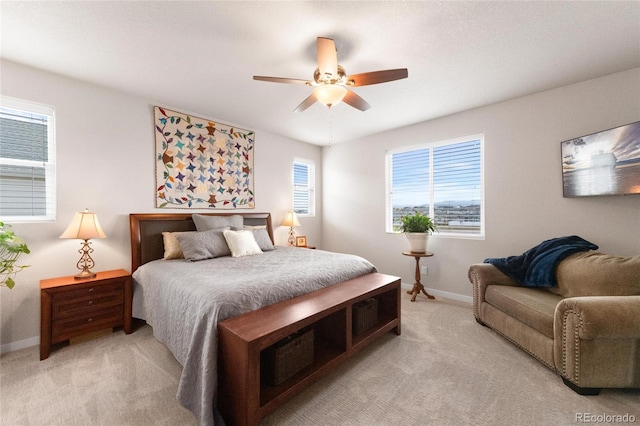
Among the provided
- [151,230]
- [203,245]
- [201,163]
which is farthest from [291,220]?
[151,230]

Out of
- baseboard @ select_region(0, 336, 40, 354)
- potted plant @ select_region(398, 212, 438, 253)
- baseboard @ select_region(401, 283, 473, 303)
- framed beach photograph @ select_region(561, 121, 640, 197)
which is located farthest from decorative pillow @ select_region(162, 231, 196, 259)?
framed beach photograph @ select_region(561, 121, 640, 197)

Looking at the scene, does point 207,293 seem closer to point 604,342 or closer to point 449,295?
point 604,342

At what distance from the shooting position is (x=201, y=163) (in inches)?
140

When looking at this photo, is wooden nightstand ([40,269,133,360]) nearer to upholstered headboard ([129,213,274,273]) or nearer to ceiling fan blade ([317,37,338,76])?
upholstered headboard ([129,213,274,273])

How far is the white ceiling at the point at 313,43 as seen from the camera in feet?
5.68

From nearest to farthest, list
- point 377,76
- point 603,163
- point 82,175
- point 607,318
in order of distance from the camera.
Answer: point 607,318
point 377,76
point 603,163
point 82,175

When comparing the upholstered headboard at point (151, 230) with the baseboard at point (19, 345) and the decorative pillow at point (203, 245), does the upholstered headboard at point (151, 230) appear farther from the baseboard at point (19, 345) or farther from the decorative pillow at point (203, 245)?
the baseboard at point (19, 345)

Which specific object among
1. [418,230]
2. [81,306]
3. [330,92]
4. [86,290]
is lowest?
[81,306]

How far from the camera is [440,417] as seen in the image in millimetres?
1541

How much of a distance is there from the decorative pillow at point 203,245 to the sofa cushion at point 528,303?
115 inches

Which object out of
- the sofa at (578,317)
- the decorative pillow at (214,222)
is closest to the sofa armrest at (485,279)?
the sofa at (578,317)

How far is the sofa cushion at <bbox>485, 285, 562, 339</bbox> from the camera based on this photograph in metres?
1.99

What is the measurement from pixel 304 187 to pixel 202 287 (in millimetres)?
3456

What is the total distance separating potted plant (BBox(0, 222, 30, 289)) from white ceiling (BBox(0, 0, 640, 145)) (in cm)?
156
